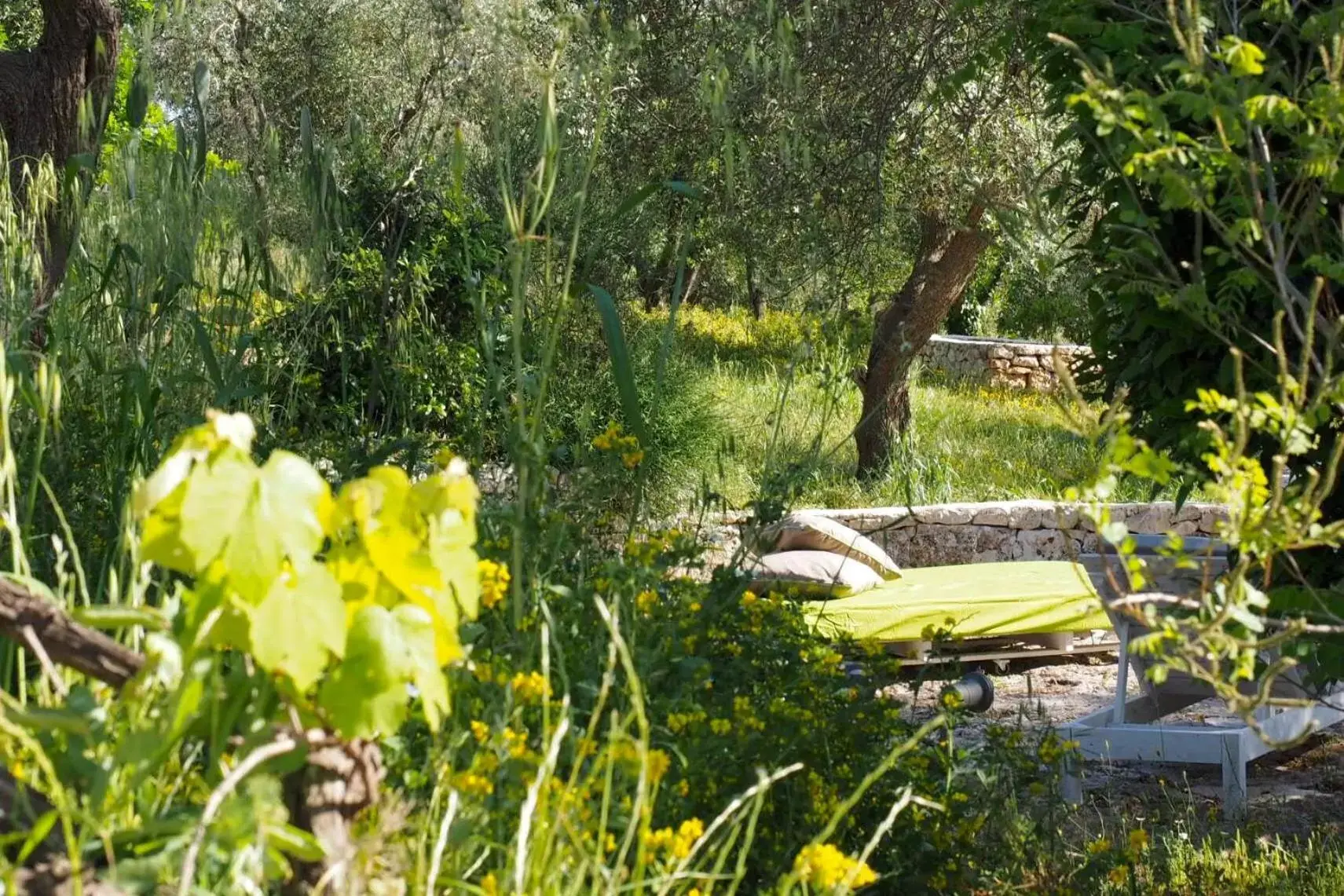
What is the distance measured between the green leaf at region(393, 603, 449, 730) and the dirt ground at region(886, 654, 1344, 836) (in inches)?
75.0

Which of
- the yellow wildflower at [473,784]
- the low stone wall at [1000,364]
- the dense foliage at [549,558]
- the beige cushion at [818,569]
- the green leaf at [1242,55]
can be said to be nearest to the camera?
the dense foliage at [549,558]

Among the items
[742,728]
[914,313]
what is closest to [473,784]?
A: [742,728]

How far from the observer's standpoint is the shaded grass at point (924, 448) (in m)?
9.14

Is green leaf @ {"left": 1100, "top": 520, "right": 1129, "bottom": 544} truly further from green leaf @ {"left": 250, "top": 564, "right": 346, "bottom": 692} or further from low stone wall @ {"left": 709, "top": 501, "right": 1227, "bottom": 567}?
low stone wall @ {"left": 709, "top": 501, "right": 1227, "bottom": 567}

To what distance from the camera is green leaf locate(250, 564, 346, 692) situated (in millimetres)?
1055

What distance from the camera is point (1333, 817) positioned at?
4.14 meters

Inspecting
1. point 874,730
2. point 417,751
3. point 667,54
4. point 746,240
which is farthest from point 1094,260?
point 667,54

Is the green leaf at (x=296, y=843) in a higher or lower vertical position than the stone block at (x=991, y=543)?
higher

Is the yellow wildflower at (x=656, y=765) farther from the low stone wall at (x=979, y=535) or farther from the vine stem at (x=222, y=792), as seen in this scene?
the low stone wall at (x=979, y=535)

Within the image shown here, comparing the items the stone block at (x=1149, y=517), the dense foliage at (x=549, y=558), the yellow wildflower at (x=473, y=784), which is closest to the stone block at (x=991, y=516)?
the stone block at (x=1149, y=517)

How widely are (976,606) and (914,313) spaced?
3.73 metres

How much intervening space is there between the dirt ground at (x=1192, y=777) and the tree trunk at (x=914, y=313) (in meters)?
3.17

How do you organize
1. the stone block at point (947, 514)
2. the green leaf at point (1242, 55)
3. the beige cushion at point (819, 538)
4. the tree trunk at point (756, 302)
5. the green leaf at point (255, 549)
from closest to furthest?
the green leaf at point (255, 549)
the green leaf at point (1242, 55)
the beige cushion at point (819, 538)
the stone block at point (947, 514)
the tree trunk at point (756, 302)

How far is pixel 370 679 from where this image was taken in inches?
44.1
